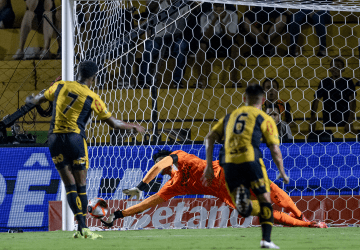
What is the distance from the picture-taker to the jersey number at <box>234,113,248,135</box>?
3.29 meters

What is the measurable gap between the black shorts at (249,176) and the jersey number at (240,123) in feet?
0.77

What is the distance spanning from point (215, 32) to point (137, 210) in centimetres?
420

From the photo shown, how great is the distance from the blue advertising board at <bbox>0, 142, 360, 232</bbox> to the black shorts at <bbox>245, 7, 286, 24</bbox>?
138 inches

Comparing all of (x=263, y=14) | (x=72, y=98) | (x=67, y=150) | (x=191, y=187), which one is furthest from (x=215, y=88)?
(x=67, y=150)

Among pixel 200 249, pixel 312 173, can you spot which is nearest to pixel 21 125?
pixel 312 173

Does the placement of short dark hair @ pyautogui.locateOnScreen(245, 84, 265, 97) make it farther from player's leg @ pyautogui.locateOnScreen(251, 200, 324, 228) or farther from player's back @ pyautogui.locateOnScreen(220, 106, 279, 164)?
player's leg @ pyautogui.locateOnScreen(251, 200, 324, 228)

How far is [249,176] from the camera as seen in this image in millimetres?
3221

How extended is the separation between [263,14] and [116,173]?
4.66m

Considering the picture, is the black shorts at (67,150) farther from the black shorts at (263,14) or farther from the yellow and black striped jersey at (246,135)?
the black shorts at (263,14)

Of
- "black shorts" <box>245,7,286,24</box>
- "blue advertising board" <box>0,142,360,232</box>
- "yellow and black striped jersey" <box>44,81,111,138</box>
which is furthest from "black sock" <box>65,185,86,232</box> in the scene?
"black shorts" <box>245,7,286,24</box>

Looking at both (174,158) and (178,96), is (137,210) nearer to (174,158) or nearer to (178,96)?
(174,158)

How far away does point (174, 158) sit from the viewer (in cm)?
526

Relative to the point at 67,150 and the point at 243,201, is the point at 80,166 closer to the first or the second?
the point at 67,150

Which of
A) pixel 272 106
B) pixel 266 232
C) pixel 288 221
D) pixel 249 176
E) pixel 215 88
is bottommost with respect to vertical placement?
pixel 288 221
